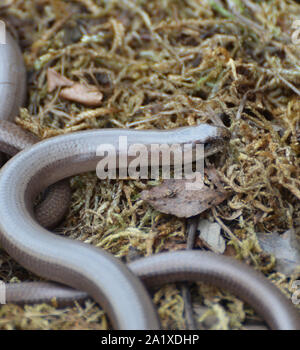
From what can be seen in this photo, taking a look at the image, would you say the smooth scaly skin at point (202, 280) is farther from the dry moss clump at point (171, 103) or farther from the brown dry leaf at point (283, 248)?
the brown dry leaf at point (283, 248)

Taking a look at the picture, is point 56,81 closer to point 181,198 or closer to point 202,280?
point 181,198

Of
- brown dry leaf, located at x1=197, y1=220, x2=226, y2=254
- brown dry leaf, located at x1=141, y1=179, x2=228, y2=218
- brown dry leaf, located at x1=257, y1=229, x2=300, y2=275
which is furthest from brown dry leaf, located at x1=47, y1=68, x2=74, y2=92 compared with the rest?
brown dry leaf, located at x1=257, y1=229, x2=300, y2=275

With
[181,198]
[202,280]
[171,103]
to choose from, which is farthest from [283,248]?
[171,103]

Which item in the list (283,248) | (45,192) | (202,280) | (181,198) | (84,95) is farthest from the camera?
(84,95)

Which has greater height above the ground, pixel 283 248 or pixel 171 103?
pixel 171 103
